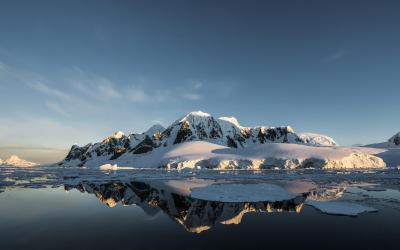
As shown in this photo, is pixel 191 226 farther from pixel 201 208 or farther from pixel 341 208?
pixel 341 208

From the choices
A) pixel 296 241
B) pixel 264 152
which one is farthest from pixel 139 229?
pixel 264 152

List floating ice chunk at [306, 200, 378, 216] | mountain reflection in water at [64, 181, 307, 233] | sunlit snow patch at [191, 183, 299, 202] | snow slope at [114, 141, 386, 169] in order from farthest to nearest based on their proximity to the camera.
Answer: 1. snow slope at [114, 141, 386, 169]
2. sunlit snow patch at [191, 183, 299, 202]
3. floating ice chunk at [306, 200, 378, 216]
4. mountain reflection in water at [64, 181, 307, 233]

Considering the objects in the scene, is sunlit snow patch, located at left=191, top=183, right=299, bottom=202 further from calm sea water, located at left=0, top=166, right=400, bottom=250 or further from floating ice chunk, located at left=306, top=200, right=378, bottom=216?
floating ice chunk, located at left=306, top=200, right=378, bottom=216

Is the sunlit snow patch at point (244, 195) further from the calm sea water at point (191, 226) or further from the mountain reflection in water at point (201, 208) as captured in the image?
the calm sea water at point (191, 226)

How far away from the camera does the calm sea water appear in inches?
380

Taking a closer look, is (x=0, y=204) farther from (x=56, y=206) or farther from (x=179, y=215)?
(x=179, y=215)

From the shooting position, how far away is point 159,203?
18344mm

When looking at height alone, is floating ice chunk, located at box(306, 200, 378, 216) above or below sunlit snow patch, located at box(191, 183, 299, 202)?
below

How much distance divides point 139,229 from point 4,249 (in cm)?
448

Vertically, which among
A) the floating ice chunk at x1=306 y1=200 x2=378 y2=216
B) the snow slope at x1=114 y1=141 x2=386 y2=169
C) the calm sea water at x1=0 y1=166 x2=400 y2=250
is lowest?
the calm sea water at x1=0 y1=166 x2=400 y2=250

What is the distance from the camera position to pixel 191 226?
12141mm

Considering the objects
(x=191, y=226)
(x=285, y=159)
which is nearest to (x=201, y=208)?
(x=191, y=226)

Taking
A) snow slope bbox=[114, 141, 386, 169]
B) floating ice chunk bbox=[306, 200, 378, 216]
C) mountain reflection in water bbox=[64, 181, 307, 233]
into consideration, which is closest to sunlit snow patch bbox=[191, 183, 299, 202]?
mountain reflection in water bbox=[64, 181, 307, 233]

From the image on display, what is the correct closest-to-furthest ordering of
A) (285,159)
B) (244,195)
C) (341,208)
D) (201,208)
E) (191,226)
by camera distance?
(191,226)
(341,208)
(201,208)
(244,195)
(285,159)
